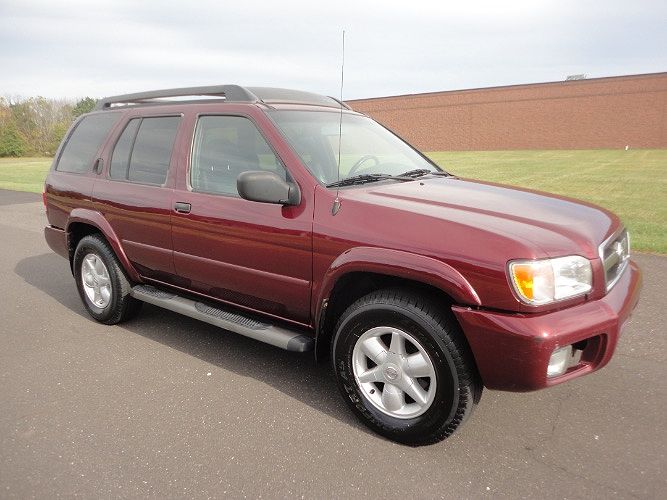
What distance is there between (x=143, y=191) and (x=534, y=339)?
294cm

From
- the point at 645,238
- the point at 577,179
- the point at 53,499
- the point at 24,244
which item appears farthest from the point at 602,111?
the point at 53,499

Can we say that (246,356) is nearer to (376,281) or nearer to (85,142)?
(376,281)

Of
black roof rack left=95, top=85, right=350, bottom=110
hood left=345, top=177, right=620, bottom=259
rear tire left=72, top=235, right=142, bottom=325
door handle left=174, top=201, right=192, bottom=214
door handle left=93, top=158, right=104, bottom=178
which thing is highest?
black roof rack left=95, top=85, right=350, bottom=110

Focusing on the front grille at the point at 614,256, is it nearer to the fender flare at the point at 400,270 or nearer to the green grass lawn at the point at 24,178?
the fender flare at the point at 400,270

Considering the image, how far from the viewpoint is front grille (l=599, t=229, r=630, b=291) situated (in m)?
2.62

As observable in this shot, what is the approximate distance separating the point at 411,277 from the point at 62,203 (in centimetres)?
363

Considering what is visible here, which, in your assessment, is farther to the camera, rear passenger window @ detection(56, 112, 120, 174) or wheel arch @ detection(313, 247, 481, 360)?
rear passenger window @ detection(56, 112, 120, 174)

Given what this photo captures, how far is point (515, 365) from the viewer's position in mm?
2342

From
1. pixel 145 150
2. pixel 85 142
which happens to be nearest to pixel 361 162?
pixel 145 150

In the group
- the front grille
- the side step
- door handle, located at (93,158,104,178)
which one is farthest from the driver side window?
the front grille

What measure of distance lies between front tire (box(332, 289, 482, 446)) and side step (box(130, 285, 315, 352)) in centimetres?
28

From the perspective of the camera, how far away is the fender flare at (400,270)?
2.41 m

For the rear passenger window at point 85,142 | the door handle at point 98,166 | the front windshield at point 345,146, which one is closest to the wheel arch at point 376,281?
the front windshield at point 345,146

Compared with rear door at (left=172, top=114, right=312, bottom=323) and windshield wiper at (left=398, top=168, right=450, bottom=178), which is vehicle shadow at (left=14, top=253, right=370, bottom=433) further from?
windshield wiper at (left=398, top=168, right=450, bottom=178)
